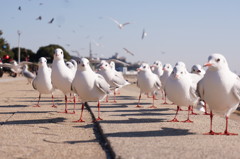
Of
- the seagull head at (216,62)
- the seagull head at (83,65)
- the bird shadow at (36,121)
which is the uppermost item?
the seagull head at (216,62)

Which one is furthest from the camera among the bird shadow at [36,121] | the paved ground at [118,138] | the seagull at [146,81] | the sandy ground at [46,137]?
the seagull at [146,81]

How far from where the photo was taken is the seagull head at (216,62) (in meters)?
6.74

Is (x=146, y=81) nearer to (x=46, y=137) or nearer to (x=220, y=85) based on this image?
(x=220, y=85)

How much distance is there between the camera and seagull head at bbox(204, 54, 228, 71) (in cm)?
674

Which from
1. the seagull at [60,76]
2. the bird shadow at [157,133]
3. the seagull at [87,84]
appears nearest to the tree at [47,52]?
the seagull at [60,76]

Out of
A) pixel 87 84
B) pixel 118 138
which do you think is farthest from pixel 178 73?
pixel 118 138

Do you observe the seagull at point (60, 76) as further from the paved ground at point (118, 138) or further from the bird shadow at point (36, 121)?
the bird shadow at point (36, 121)

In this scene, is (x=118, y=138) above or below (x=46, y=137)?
above

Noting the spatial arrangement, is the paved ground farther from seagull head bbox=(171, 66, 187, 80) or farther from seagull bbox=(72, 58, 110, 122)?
seagull head bbox=(171, 66, 187, 80)

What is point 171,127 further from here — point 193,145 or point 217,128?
point 193,145

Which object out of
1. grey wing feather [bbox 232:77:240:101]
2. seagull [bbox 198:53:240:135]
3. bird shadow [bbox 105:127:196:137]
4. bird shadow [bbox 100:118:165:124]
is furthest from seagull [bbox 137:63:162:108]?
grey wing feather [bbox 232:77:240:101]

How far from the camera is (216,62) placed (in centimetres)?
677

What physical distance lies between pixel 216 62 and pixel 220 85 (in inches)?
17.5

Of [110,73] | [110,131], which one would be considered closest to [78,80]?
[110,131]
